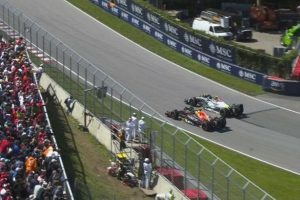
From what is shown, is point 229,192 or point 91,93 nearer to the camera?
point 229,192

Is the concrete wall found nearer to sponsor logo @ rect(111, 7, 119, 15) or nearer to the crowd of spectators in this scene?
the crowd of spectators

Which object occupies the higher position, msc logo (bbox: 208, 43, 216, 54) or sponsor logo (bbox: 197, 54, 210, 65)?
msc logo (bbox: 208, 43, 216, 54)

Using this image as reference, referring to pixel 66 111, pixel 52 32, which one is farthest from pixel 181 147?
pixel 52 32

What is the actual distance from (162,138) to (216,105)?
10231 mm

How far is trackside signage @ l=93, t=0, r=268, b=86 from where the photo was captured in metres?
45.9

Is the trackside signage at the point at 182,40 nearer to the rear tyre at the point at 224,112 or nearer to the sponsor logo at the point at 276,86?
the sponsor logo at the point at 276,86

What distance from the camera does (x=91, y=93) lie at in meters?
33.5

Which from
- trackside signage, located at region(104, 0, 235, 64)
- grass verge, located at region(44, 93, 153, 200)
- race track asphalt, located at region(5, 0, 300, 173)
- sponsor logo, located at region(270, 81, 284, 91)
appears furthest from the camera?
trackside signage, located at region(104, 0, 235, 64)

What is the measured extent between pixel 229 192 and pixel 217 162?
1844mm

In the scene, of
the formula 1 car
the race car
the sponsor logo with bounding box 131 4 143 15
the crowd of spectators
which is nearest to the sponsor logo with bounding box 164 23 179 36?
the sponsor logo with bounding box 131 4 143 15

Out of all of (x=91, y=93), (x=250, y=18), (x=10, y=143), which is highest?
(x=10, y=143)

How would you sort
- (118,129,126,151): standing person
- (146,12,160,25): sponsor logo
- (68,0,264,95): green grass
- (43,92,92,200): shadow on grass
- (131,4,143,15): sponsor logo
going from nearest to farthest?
(43,92,92,200): shadow on grass, (118,129,126,151): standing person, (68,0,264,95): green grass, (146,12,160,25): sponsor logo, (131,4,143,15): sponsor logo

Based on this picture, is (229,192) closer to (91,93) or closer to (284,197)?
(284,197)

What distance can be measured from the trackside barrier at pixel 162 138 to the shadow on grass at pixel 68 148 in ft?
2.87
